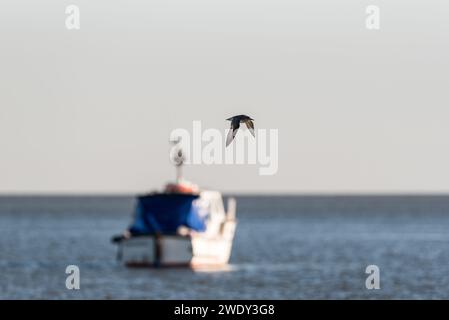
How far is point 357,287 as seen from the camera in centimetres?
6481

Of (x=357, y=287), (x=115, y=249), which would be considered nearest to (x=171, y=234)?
(x=357, y=287)

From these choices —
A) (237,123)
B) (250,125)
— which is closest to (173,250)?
(237,123)

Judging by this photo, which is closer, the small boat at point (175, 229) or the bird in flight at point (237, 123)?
the bird in flight at point (237, 123)

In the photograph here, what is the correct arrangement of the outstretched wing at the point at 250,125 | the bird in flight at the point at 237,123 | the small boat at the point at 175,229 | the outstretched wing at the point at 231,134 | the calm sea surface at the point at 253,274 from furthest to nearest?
1. the small boat at the point at 175,229
2. the calm sea surface at the point at 253,274
3. the bird in flight at the point at 237,123
4. the outstretched wing at the point at 250,125
5. the outstretched wing at the point at 231,134

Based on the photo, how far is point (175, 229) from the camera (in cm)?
7194

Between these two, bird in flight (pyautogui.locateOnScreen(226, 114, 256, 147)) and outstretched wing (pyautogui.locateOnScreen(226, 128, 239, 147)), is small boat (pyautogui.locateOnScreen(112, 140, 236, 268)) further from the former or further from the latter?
outstretched wing (pyautogui.locateOnScreen(226, 128, 239, 147))

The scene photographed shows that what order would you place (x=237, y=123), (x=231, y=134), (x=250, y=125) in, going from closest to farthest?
1. (x=231, y=134)
2. (x=250, y=125)
3. (x=237, y=123)

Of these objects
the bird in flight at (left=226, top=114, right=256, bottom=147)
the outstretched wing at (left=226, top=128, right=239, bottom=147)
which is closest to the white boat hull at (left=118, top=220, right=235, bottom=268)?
the bird in flight at (left=226, top=114, right=256, bottom=147)

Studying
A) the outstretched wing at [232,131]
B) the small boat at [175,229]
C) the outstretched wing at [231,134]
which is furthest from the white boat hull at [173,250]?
the outstretched wing at [231,134]

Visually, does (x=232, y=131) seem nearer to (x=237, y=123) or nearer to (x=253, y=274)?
(x=237, y=123)

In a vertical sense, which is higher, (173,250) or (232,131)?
(232,131)

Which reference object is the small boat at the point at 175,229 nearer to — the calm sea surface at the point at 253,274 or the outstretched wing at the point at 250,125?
the calm sea surface at the point at 253,274

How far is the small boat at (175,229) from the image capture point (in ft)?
236
